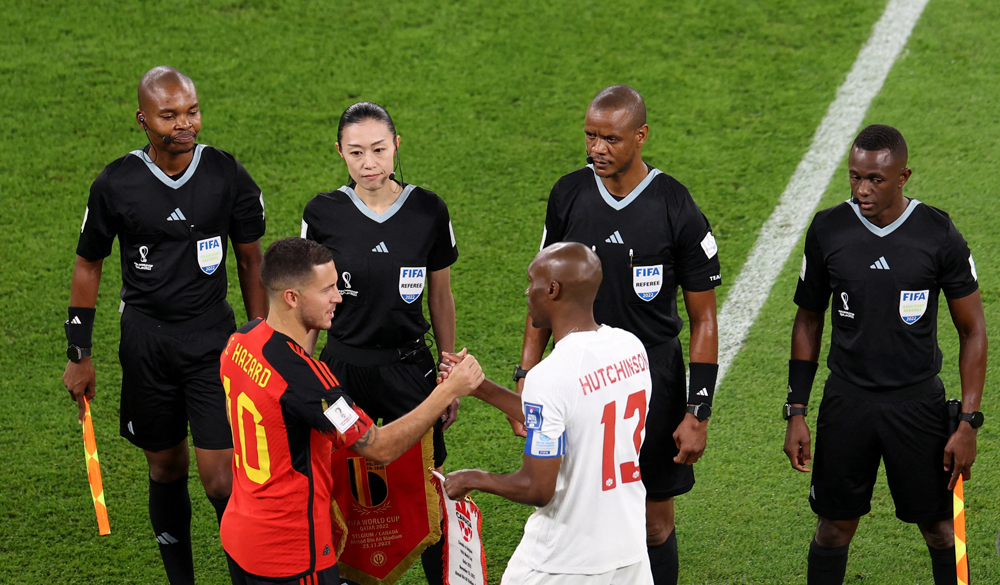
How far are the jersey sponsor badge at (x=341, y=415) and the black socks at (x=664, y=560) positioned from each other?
140 cm

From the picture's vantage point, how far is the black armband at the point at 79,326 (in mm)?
4207

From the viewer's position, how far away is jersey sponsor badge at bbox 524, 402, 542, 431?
9.60ft

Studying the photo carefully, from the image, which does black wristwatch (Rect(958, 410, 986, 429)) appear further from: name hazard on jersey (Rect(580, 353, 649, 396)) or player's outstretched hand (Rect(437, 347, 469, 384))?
player's outstretched hand (Rect(437, 347, 469, 384))

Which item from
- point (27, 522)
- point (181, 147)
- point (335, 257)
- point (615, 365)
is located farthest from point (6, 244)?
point (615, 365)

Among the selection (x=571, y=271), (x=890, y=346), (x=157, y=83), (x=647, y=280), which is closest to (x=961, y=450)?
(x=890, y=346)

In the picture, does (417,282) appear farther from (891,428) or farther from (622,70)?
(622,70)

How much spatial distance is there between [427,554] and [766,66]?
16.7 ft

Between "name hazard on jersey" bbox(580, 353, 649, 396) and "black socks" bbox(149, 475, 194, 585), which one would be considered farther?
"black socks" bbox(149, 475, 194, 585)

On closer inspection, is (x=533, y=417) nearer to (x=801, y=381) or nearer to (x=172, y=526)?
(x=801, y=381)

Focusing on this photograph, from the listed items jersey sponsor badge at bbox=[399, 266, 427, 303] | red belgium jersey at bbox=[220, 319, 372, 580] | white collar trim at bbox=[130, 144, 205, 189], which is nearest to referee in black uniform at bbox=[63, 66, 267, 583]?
white collar trim at bbox=[130, 144, 205, 189]

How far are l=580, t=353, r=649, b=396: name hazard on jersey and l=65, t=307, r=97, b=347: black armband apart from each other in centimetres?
222

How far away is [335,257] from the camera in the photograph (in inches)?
152

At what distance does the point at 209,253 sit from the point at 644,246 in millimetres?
1692

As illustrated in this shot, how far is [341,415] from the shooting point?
3133mm
